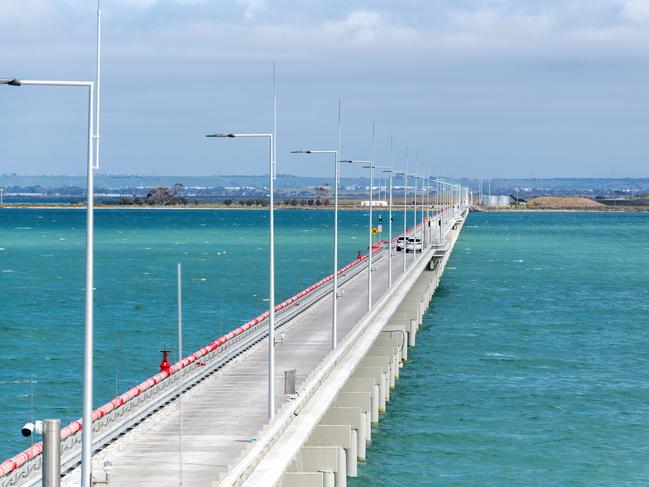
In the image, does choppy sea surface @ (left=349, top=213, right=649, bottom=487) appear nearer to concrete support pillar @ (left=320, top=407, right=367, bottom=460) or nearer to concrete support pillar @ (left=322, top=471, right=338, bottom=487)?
concrete support pillar @ (left=320, top=407, right=367, bottom=460)

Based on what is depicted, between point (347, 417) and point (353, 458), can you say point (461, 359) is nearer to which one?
point (347, 417)

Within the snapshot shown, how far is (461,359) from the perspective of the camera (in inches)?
2852

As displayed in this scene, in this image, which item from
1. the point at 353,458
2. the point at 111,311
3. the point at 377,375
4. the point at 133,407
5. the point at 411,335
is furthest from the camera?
the point at 111,311

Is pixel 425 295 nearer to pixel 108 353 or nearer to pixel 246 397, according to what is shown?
pixel 108 353

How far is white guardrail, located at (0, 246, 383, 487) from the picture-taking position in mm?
30938

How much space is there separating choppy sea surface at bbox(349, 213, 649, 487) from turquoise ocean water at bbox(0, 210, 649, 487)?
0.10 m

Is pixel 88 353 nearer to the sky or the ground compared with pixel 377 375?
nearer to the sky

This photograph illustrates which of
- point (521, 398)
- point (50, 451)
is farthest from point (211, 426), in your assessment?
point (521, 398)

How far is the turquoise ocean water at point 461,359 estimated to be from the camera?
47.8 meters

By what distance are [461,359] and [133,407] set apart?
35.9 m

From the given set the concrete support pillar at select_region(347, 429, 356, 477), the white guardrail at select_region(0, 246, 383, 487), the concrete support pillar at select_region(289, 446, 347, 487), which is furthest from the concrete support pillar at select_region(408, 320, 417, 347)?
the concrete support pillar at select_region(289, 446, 347, 487)

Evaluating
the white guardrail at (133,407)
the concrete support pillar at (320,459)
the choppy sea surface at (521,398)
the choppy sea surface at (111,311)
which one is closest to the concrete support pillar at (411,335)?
the choppy sea surface at (521,398)

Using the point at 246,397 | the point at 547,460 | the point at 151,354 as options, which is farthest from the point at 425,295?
the point at 246,397

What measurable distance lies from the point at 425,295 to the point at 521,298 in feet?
56.3
